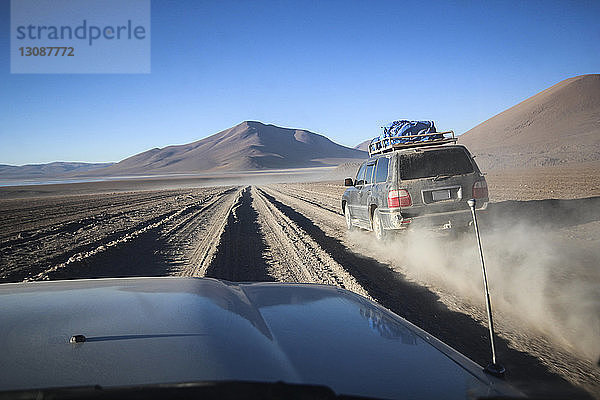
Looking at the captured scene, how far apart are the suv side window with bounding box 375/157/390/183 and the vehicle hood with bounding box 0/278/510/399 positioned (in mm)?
5798

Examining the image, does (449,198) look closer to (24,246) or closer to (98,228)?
(24,246)

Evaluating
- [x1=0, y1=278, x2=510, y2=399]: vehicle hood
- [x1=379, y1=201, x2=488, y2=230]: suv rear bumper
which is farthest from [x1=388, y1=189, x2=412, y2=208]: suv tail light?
[x1=0, y1=278, x2=510, y2=399]: vehicle hood

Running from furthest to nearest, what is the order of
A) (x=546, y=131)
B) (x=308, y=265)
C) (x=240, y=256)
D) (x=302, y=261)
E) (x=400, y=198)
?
(x=546, y=131)
(x=240, y=256)
(x=302, y=261)
(x=308, y=265)
(x=400, y=198)

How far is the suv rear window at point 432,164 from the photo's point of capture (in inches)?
303

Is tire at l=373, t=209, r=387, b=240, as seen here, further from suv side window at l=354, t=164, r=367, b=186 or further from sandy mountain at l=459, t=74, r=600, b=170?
sandy mountain at l=459, t=74, r=600, b=170

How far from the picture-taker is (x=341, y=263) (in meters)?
8.06

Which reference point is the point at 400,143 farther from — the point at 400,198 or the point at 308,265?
the point at 308,265

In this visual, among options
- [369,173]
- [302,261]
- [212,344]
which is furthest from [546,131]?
[212,344]

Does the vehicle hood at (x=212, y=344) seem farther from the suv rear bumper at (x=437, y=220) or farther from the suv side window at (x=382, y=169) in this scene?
the suv side window at (x=382, y=169)

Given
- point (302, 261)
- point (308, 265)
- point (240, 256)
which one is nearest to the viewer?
point (308, 265)

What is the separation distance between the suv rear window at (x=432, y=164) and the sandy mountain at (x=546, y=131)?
155 ft

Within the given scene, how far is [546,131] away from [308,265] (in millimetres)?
88600

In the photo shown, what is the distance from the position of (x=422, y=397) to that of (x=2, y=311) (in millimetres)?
2081

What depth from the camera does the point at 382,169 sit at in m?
8.52
